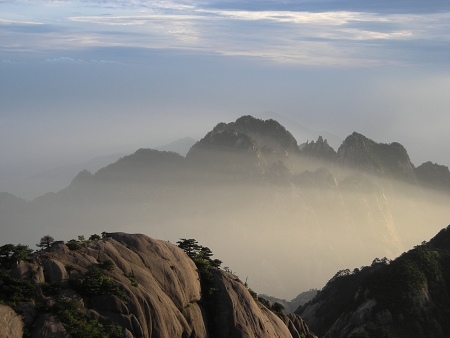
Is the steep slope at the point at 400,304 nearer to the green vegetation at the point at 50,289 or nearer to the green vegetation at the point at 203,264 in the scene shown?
the green vegetation at the point at 203,264

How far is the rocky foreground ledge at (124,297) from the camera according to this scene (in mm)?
53094

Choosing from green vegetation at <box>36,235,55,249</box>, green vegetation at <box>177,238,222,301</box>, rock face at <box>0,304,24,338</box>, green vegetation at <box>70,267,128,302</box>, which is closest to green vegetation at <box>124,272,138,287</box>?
green vegetation at <box>70,267,128,302</box>

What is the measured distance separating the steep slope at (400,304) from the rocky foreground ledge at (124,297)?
4986 centimetres

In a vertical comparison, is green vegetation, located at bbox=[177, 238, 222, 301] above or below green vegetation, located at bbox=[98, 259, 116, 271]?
below

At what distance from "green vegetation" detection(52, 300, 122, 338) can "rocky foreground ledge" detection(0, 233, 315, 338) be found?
7cm

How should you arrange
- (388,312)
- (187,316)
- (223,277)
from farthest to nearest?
(388,312), (223,277), (187,316)

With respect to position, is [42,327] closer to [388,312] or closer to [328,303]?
[388,312]

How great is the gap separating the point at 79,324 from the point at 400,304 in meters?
81.0

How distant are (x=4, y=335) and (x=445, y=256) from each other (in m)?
107

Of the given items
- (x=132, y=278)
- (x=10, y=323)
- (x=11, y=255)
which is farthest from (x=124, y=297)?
(x=10, y=323)

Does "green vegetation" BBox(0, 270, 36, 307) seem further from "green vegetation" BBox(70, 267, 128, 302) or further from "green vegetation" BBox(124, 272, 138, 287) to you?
"green vegetation" BBox(124, 272, 138, 287)

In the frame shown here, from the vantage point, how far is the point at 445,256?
458ft

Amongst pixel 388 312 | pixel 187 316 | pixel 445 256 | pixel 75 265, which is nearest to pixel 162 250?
pixel 187 316

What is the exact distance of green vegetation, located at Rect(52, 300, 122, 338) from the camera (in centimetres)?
5262
